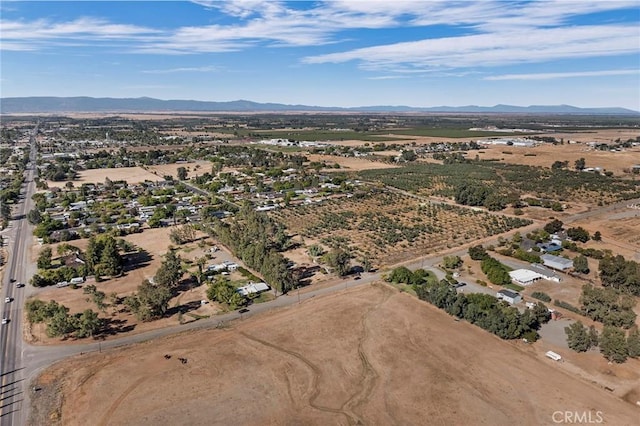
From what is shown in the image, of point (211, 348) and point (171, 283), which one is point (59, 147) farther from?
point (211, 348)

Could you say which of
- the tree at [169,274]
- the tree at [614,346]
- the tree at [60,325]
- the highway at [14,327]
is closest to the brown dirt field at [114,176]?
the highway at [14,327]

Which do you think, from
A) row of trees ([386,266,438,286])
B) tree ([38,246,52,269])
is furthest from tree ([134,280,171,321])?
row of trees ([386,266,438,286])

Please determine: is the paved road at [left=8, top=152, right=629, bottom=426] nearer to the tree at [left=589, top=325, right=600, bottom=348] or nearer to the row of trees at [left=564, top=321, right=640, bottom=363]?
the row of trees at [left=564, top=321, right=640, bottom=363]

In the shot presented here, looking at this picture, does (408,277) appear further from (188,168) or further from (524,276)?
(188,168)

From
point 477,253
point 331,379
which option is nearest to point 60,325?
point 331,379

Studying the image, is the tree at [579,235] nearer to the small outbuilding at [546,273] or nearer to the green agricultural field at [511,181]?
the small outbuilding at [546,273]

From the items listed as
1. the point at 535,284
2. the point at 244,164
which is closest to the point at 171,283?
the point at 535,284
